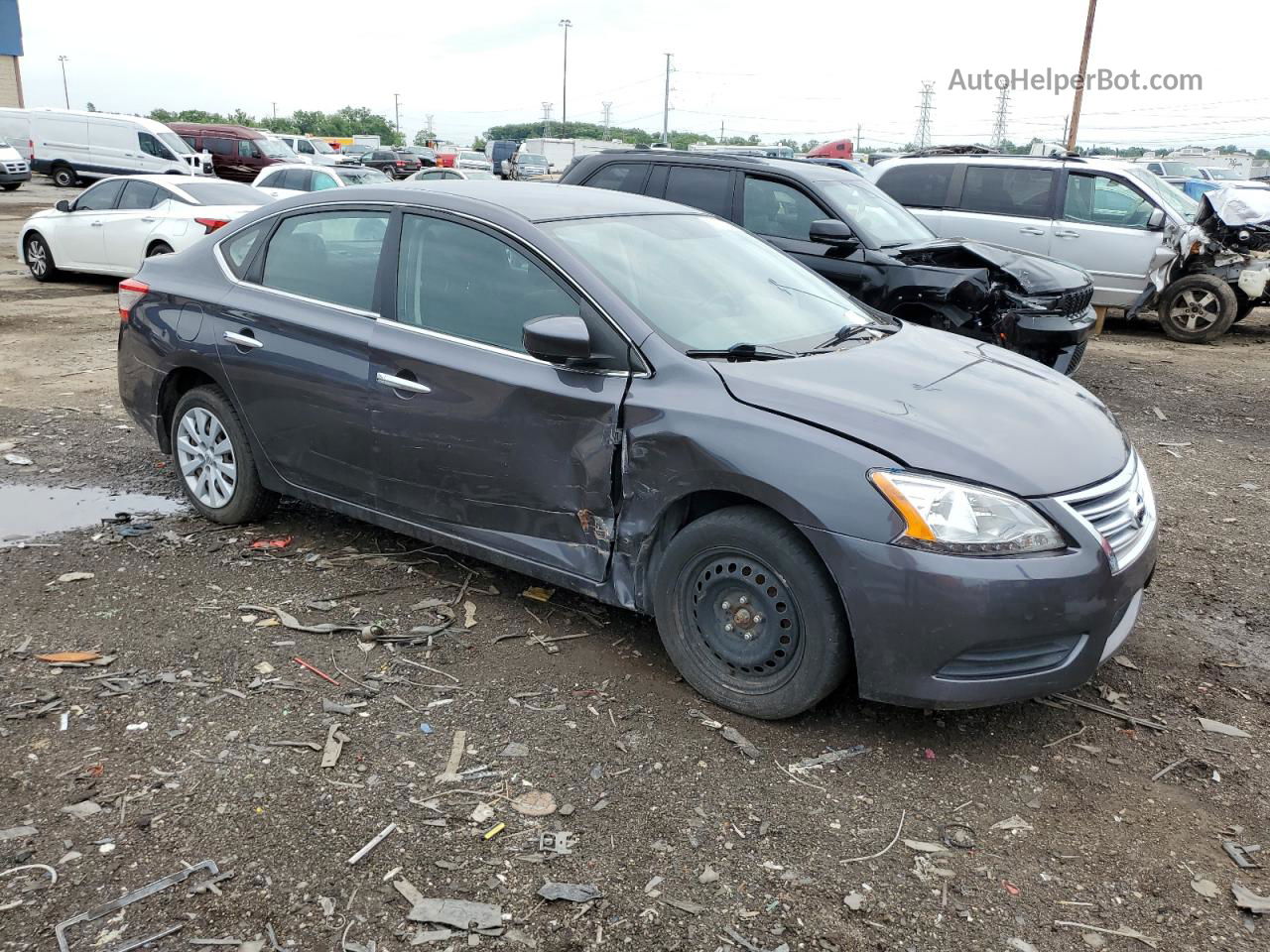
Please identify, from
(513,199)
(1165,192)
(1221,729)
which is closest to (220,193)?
(513,199)

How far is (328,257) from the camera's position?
4664 mm

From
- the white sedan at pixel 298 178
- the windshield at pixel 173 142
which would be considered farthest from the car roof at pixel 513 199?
the windshield at pixel 173 142

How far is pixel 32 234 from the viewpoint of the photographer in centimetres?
1438

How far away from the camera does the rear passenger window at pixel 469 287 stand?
3996 mm

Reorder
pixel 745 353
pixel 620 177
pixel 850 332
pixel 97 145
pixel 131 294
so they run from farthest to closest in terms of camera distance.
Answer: pixel 97 145
pixel 620 177
pixel 131 294
pixel 850 332
pixel 745 353

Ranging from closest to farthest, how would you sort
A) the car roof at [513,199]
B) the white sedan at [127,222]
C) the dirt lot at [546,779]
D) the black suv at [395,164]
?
1. the dirt lot at [546,779]
2. the car roof at [513,199]
3. the white sedan at [127,222]
4. the black suv at [395,164]

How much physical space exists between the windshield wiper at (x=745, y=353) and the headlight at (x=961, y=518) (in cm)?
A: 79

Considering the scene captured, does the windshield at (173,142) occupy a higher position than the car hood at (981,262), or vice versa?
the windshield at (173,142)

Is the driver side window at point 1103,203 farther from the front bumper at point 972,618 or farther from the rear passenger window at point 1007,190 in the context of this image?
the front bumper at point 972,618

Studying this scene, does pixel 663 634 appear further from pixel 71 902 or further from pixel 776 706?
pixel 71 902

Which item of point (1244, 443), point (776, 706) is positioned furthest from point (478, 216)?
point (1244, 443)

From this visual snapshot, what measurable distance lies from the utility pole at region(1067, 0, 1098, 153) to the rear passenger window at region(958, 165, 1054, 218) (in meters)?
20.6

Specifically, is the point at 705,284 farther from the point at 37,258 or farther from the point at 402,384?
the point at 37,258

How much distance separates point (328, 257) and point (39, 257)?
12.2m
